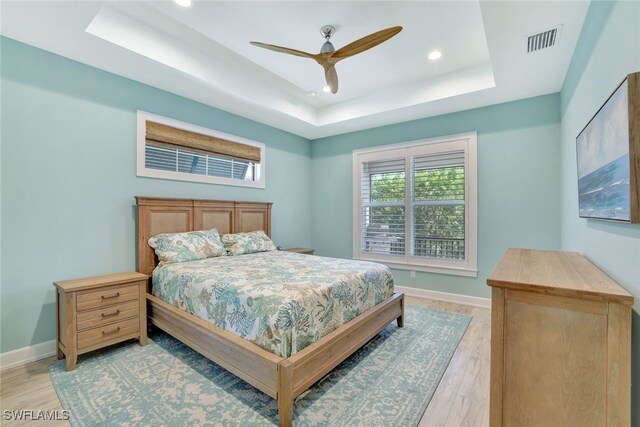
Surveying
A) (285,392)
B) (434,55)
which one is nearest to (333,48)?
(434,55)

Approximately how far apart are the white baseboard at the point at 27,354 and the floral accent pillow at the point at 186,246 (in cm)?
112

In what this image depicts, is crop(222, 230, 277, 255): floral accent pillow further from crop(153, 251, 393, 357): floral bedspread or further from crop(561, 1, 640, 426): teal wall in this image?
crop(561, 1, 640, 426): teal wall

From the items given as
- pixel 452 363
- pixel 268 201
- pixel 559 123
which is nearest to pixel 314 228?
pixel 268 201

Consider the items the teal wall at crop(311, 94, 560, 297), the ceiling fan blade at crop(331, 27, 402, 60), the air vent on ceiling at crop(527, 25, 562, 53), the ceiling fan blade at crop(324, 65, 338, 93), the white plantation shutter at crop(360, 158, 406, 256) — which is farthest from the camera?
the white plantation shutter at crop(360, 158, 406, 256)

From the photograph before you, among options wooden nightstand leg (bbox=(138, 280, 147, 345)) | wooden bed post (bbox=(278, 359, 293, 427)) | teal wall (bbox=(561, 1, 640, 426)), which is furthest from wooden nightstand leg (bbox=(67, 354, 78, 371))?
teal wall (bbox=(561, 1, 640, 426))

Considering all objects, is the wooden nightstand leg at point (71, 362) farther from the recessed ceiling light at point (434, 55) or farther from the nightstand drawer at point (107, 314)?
the recessed ceiling light at point (434, 55)

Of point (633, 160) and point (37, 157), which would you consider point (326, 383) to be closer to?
point (633, 160)

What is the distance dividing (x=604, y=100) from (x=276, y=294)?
2.26 metres

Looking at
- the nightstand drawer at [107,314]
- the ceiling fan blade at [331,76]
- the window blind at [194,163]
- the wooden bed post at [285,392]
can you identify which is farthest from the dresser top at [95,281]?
the ceiling fan blade at [331,76]

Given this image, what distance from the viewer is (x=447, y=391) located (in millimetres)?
1985

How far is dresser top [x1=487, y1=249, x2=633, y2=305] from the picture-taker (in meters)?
1.07

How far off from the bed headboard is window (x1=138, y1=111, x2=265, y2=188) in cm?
34

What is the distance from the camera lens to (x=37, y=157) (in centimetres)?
245

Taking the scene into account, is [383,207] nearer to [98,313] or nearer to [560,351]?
[560,351]
